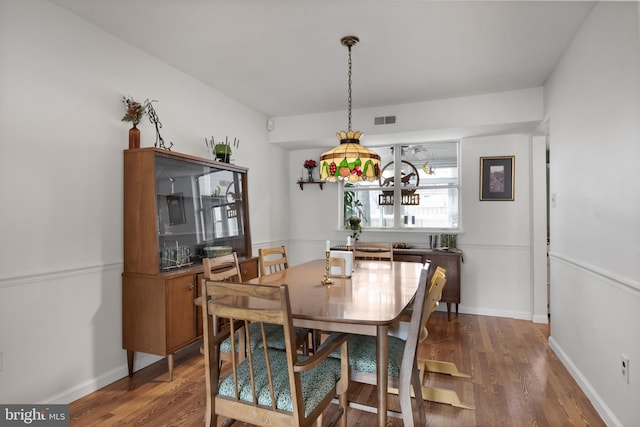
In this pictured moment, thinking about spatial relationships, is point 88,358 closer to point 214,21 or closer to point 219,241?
point 219,241

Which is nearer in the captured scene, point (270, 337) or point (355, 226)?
point (270, 337)

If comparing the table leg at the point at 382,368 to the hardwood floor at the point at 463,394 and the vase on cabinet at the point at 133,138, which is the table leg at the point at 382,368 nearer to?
the hardwood floor at the point at 463,394

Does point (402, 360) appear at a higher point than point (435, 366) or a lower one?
higher

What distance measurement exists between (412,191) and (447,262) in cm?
115

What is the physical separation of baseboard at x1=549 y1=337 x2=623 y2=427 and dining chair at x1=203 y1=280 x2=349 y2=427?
1663mm

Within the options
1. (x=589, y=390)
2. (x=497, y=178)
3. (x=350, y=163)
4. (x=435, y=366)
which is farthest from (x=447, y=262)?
(x=350, y=163)

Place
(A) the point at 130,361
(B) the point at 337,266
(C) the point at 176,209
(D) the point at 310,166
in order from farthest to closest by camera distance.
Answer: (D) the point at 310,166 → (C) the point at 176,209 → (A) the point at 130,361 → (B) the point at 337,266

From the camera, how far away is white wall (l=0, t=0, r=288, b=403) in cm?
212

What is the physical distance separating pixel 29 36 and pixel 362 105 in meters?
3.22

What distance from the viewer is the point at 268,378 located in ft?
4.68

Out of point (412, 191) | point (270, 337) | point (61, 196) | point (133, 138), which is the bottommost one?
point (270, 337)

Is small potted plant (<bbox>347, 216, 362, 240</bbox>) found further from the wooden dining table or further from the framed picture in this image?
the wooden dining table

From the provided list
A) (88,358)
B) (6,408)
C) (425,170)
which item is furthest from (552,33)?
(6,408)

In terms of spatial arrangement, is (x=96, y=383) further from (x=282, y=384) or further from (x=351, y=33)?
(x=351, y=33)
